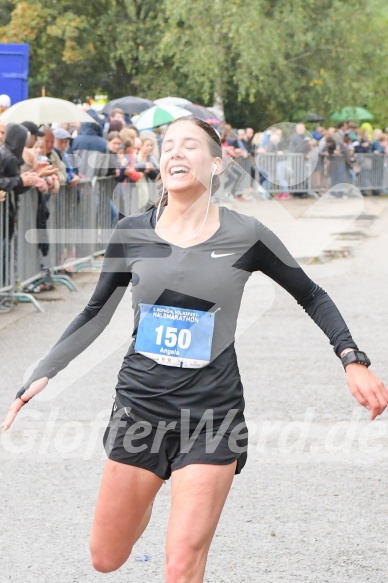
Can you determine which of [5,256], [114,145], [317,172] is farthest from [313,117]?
[5,256]

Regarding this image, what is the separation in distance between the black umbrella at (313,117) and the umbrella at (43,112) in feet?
98.2

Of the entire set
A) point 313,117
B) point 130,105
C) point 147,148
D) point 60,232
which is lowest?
point 313,117

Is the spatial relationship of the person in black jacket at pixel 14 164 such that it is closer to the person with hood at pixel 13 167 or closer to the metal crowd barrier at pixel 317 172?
the person with hood at pixel 13 167

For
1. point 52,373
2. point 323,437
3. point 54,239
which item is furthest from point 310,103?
point 52,373

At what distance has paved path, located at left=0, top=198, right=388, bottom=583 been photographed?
5266 millimetres

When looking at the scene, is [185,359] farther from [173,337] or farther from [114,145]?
[114,145]

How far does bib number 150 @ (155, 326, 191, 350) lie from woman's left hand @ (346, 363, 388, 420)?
516 mm

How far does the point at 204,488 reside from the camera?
3.97m

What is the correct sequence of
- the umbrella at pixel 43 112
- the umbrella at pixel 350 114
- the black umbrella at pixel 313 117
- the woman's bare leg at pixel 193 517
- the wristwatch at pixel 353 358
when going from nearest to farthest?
the woman's bare leg at pixel 193 517, the wristwatch at pixel 353 358, the umbrella at pixel 43 112, the black umbrella at pixel 313 117, the umbrella at pixel 350 114

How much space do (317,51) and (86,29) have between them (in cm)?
860

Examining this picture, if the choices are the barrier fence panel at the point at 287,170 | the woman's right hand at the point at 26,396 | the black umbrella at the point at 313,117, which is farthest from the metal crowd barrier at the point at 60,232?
the black umbrella at the point at 313,117

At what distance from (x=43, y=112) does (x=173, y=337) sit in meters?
12.5

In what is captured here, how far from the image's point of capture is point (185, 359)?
4.10 meters

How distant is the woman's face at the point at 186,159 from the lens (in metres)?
4.17
